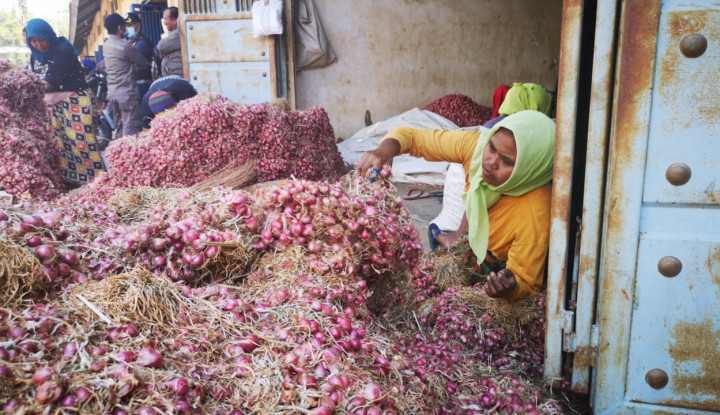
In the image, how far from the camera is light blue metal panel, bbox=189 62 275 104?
6.30 metres

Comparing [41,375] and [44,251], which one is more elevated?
[44,251]

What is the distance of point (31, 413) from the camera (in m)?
0.89

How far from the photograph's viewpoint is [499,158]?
90.2 inches

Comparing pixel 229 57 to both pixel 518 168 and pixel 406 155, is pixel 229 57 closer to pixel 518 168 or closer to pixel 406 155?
pixel 406 155

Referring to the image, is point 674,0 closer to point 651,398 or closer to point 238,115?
point 651,398

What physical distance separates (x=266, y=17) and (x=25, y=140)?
3.05 m

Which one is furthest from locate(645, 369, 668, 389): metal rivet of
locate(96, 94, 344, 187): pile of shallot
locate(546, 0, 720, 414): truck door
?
locate(96, 94, 344, 187): pile of shallot

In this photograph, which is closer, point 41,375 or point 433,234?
point 41,375

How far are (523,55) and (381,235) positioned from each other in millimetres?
7294

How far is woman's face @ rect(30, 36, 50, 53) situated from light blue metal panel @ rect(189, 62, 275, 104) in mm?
1546

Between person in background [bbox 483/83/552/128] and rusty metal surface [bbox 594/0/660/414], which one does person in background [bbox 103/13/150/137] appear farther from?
rusty metal surface [bbox 594/0/660/414]

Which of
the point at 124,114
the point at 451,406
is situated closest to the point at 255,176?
the point at 451,406

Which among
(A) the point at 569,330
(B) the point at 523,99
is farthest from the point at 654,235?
(B) the point at 523,99

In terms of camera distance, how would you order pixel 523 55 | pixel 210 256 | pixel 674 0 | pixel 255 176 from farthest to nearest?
pixel 523 55
pixel 255 176
pixel 210 256
pixel 674 0
